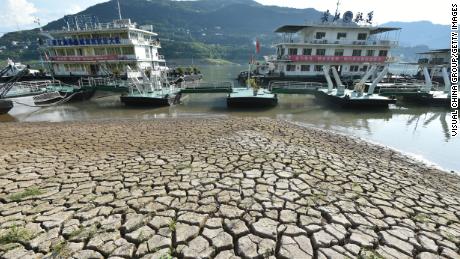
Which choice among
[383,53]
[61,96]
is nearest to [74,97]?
[61,96]

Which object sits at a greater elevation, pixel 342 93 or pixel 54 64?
pixel 54 64

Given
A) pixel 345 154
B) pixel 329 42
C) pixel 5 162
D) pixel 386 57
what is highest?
pixel 329 42

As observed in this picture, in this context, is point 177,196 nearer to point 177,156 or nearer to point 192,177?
point 192,177

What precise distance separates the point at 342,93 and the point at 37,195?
20.2 meters

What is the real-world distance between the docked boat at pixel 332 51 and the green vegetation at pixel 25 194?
28371 mm

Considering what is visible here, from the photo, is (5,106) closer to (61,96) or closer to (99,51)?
(61,96)

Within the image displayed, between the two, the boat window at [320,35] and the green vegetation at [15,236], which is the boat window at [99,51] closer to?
the boat window at [320,35]

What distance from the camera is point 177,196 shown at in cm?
489

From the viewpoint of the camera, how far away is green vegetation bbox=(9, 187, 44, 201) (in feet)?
15.9

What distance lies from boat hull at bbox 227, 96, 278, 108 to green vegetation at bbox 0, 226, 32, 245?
1511 centimetres

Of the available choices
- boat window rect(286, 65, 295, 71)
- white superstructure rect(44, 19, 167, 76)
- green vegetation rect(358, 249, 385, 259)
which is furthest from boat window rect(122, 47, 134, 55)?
green vegetation rect(358, 249, 385, 259)

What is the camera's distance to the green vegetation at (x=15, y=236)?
3623 millimetres

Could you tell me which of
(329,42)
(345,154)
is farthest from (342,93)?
(329,42)

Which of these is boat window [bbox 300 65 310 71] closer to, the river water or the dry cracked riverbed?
the river water
